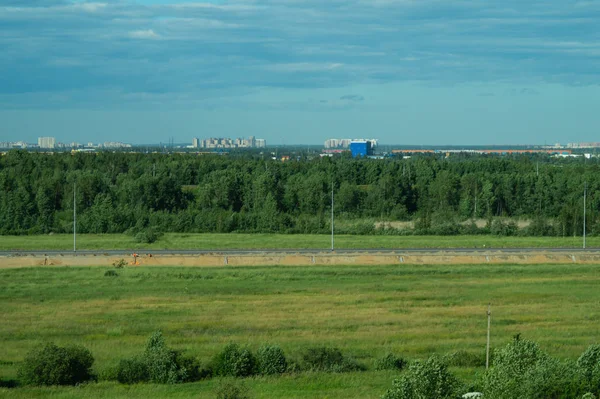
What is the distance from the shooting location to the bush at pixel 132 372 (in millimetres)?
23953

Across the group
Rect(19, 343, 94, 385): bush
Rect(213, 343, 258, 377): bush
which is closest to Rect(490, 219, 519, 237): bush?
Rect(213, 343, 258, 377): bush

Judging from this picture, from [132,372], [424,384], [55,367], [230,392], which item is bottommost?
[132,372]

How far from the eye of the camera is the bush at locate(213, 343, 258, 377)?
2461cm

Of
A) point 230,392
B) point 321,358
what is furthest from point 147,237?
point 230,392

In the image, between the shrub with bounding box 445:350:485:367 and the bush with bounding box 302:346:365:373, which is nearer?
the bush with bounding box 302:346:365:373

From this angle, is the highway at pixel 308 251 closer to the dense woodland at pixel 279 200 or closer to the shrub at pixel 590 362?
the dense woodland at pixel 279 200

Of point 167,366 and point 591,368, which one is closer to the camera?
point 591,368

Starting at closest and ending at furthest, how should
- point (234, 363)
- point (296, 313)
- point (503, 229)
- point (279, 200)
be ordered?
point (234, 363), point (296, 313), point (503, 229), point (279, 200)

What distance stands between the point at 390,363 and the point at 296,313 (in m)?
9.78

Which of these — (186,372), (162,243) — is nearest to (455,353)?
(186,372)

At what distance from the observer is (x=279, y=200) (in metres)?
87.8

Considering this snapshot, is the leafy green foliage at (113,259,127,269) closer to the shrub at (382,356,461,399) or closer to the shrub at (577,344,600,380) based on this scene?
the shrub at (577,344,600,380)

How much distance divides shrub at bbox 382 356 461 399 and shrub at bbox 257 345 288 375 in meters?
8.09

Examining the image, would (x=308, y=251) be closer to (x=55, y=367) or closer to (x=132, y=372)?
(x=132, y=372)
